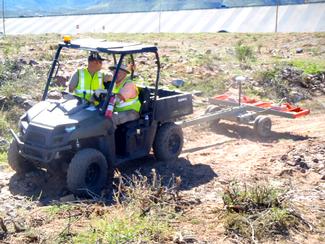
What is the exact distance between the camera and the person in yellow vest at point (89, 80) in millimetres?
6922

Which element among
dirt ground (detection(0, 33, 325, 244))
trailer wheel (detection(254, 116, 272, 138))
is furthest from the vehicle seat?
trailer wheel (detection(254, 116, 272, 138))

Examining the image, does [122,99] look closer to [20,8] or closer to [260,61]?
[260,61]

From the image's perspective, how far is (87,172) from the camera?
6.46m

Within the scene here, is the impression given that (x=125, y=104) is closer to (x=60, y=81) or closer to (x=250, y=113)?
(x=250, y=113)

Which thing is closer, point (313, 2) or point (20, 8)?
point (313, 2)

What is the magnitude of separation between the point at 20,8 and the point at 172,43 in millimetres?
22184

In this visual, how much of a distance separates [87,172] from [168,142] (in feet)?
5.52

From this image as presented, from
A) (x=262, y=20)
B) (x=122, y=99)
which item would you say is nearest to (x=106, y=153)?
(x=122, y=99)

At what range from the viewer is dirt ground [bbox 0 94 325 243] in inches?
224

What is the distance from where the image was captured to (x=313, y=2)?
Result: 31.9 meters

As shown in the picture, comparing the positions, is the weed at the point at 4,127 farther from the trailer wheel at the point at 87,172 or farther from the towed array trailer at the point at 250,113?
the towed array trailer at the point at 250,113

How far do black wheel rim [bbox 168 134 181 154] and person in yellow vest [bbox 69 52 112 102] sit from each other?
4.80 ft

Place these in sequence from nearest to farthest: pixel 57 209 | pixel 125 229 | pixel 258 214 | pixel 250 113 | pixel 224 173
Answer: pixel 125 229, pixel 258 214, pixel 57 209, pixel 224 173, pixel 250 113

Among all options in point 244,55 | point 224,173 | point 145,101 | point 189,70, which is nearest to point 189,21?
point 244,55
